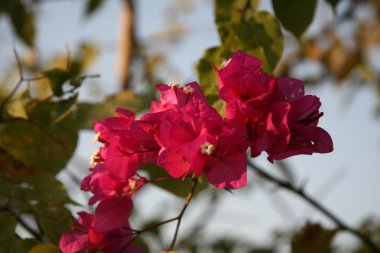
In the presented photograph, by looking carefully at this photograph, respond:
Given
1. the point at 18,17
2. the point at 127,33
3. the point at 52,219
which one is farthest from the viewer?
the point at 127,33

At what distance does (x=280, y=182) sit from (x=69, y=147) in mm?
400

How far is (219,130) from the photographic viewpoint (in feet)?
1.71

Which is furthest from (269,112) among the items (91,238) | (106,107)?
(106,107)

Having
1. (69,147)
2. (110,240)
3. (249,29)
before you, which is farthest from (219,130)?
(69,147)

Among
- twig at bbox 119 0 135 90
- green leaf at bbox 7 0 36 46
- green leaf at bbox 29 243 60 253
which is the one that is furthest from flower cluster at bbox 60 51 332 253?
twig at bbox 119 0 135 90

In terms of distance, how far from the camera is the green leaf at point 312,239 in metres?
0.90

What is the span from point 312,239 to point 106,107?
40 cm

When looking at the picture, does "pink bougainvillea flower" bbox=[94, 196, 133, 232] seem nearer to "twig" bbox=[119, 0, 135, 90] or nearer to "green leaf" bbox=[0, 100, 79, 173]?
"green leaf" bbox=[0, 100, 79, 173]

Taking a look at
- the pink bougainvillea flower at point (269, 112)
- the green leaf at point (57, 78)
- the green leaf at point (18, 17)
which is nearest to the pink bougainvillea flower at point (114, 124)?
the pink bougainvillea flower at point (269, 112)

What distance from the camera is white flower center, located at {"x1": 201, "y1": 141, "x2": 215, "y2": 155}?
19.8 inches

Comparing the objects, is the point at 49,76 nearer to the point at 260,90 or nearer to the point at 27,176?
the point at 27,176

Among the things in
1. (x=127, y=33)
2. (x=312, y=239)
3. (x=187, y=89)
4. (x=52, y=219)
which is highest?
(x=187, y=89)

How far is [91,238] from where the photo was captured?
0.63 metres

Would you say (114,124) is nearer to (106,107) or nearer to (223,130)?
(223,130)
